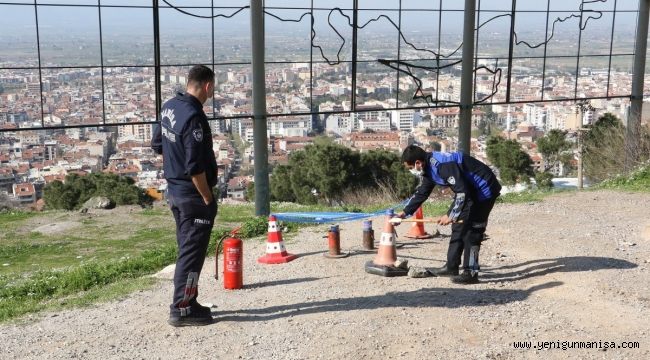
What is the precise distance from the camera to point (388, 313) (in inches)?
268

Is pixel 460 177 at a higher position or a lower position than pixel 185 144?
lower

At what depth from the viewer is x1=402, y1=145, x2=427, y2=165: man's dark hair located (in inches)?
290

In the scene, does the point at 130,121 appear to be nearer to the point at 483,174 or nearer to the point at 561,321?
the point at 483,174

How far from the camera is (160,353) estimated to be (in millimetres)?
6055

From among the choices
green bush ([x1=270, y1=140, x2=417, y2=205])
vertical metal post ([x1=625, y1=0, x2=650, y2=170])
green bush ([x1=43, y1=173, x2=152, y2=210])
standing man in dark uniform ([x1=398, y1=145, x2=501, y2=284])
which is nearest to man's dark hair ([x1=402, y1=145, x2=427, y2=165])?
standing man in dark uniform ([x1=398, y1=145, x2=501, y2=284])

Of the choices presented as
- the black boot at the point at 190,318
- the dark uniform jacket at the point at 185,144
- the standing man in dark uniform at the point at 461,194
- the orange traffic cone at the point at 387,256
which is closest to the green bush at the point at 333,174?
the orange traffic cone at the point at 387,256

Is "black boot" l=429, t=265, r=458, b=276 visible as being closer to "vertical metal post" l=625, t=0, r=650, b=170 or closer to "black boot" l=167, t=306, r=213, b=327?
"black boot" l=167, t=306, r=213, b=327

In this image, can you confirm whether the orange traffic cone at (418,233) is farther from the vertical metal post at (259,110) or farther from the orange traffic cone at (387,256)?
the vertical metal post at (259,110)

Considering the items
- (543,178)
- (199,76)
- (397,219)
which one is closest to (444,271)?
(397,219)

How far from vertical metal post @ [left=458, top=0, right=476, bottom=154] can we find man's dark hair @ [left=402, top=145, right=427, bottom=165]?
6.85 meters

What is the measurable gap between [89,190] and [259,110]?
14.0 metres

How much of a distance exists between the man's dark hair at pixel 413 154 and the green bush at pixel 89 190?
16.1 m

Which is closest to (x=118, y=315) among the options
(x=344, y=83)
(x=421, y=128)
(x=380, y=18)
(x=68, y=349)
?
(x=68, y=349)

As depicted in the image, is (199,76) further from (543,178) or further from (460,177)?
(543,178)
